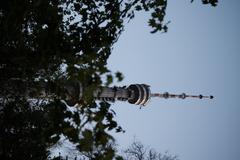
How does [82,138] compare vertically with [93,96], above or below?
below

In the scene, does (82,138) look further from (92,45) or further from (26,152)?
→ (26,152)

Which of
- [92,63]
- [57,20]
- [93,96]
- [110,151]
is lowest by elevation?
[110,151]

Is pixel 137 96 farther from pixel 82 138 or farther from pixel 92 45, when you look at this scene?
pixel 82 138

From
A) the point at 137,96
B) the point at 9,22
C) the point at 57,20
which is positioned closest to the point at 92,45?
the point at 57,20

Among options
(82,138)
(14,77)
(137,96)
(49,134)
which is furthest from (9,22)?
(137,96)

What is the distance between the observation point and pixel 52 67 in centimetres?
1162

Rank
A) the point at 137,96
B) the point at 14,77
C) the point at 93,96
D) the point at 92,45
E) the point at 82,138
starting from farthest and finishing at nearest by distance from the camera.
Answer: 1. the point at 137,96
2. the point at 14,77
3. the point at 92,45
4. the point at 93,96
5. the point at 82,138

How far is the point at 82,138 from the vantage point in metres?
4.03

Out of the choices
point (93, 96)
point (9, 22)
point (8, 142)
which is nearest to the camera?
point (93, 96)

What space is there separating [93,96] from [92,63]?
465 mm

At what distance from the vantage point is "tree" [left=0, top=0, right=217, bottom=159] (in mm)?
4203

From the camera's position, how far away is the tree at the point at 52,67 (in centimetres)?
420

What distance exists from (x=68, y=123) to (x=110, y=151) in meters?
0.72

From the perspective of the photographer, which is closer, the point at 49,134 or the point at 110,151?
the point at 110,151
